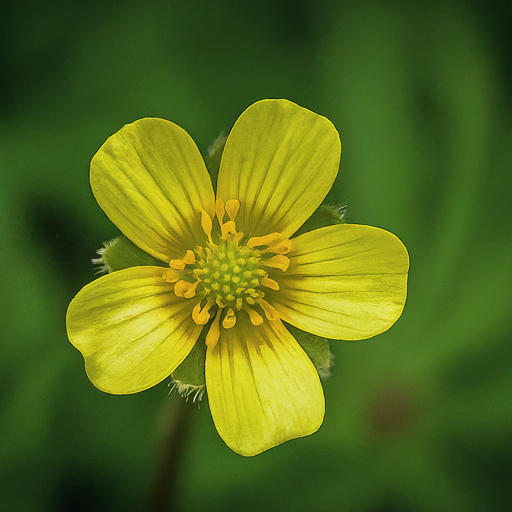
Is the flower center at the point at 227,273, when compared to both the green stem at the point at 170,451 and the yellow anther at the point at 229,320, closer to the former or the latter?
the yellow anther at the point at 229,320

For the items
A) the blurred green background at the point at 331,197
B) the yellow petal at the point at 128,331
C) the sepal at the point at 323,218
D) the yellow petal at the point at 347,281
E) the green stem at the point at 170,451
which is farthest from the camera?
the blurred green background at the point at 331,197

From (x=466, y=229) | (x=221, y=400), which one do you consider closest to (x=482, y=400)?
(x=466, y=229)

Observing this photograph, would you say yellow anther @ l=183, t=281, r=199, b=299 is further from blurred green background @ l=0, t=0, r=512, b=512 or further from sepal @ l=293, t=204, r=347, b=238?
blurred green background @ l=0, t=0, r=512, b=512

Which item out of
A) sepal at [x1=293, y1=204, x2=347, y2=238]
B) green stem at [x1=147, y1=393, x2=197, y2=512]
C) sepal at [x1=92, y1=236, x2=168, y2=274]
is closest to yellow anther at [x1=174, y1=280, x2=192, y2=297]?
sepal at [x1=92, y1=236, x2=168, y2=274]

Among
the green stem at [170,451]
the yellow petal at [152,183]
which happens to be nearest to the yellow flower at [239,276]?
the yellow petal at [152,183]

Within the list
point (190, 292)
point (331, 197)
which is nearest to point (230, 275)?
point (190, 292)

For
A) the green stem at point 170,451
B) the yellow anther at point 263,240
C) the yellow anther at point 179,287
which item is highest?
the yellow anther at point 263,240
